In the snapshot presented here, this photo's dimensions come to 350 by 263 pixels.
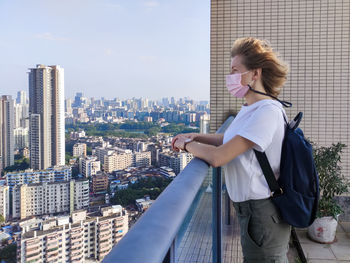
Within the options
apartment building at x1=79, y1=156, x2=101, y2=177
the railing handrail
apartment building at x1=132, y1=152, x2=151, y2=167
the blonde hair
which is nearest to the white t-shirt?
the blonde hair

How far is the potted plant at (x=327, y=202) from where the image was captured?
2.74m

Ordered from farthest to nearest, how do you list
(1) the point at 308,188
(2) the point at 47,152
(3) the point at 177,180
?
(2) the point at 47,152 < (1) the point at 308,188 < (3) the point at 177,180

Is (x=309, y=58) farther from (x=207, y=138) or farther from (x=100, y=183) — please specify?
(x=100, y=183)

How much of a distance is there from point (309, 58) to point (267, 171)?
315cm

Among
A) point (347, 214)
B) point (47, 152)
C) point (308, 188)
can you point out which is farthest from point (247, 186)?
point (47, 152)

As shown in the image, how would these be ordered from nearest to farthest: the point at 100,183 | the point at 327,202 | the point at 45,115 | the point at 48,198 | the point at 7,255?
the point at 327,202 < the point at 7,255 < the point at 100,183 < the point at 48,198 < the point at 45,115

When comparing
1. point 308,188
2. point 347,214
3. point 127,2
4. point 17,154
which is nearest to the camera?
point 308,188

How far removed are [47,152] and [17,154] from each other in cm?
441

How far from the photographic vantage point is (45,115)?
23578 mm

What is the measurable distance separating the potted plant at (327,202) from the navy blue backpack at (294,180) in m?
2.08

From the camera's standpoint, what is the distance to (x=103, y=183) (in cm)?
1667

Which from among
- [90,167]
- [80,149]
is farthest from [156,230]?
[80,149]

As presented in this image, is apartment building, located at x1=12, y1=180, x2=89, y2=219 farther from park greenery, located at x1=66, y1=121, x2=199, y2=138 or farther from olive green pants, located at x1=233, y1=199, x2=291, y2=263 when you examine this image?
olive green pants, located at x1=233, y1=199, x2=291, y2=263

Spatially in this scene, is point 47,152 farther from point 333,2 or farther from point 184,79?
point 333,2
